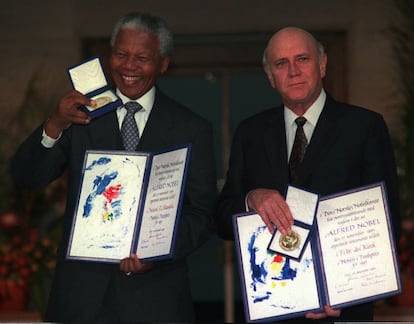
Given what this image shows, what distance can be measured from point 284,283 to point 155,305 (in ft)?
1.39

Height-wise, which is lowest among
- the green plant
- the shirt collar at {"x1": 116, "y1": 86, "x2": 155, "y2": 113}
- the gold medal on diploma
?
the gold medal on diploma

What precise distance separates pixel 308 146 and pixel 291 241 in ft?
1.22

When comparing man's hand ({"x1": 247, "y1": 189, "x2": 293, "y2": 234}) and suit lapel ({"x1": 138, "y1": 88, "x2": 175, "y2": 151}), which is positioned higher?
suit lapel ({"x1": 138, "y1": 88, "x2": 175, "y2": 151})

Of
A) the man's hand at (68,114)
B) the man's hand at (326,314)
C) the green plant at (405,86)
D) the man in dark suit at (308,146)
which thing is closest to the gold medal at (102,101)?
the man's hand at (68,114)

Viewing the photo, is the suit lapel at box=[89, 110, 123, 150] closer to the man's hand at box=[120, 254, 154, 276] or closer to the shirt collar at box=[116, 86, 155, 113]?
the shirt collar at box=[116, 86, 155, 113]

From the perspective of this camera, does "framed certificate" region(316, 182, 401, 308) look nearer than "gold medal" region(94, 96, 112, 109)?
Yes

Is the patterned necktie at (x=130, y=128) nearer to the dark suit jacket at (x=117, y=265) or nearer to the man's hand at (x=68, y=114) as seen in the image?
the dark suit jacket at (x=117, y=265)

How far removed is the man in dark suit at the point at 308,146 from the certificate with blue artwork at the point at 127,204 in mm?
253

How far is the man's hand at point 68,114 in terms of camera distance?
311cm

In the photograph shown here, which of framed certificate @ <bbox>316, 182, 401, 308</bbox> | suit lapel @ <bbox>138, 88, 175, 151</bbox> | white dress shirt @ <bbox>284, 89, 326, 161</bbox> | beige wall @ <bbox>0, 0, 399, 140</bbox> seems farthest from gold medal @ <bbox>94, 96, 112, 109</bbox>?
beige wall @ <bbox>0, 0, 399, 140</bbox>

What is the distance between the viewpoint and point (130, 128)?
10.6ft

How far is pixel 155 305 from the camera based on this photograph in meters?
3.15

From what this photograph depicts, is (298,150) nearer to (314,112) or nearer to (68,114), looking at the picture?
(314,112)

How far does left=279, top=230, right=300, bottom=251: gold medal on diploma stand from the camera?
2.94m
